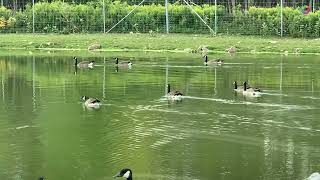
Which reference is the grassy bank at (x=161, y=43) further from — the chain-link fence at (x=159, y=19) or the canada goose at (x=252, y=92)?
the canada goose at (x=252, y=92)

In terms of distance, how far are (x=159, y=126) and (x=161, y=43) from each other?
1121 inches

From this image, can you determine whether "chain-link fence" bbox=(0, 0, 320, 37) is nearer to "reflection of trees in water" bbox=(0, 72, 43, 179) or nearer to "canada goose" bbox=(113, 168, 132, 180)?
"reflection of trees in water" bbox=(0, 72, 43, 179)

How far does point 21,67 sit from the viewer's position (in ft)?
115

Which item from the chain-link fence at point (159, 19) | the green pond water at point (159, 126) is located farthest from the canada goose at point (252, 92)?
the chain-link fence at point (159, 19)

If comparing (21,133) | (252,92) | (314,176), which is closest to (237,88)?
(252,92)

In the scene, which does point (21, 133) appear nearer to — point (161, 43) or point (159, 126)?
point (159, 126)

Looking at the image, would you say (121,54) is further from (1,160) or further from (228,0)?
(1,160)

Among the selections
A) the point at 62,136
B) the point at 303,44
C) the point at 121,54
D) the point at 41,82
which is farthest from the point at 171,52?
the point at 62,136

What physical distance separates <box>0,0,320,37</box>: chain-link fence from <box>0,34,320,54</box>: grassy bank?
2510 millimetres

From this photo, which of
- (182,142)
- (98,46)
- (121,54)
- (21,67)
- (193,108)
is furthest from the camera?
(98,46)

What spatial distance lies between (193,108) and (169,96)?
6.29 ft

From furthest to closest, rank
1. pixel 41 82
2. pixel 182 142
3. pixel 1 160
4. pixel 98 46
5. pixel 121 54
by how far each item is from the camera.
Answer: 1. pixel 98 46
2. pixel 121 54
3. pixel 41 82
4. pixel 182 142
5. pixel 1 160

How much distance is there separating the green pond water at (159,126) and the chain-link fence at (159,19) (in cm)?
1982

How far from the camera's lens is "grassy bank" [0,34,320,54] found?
4434 cm
